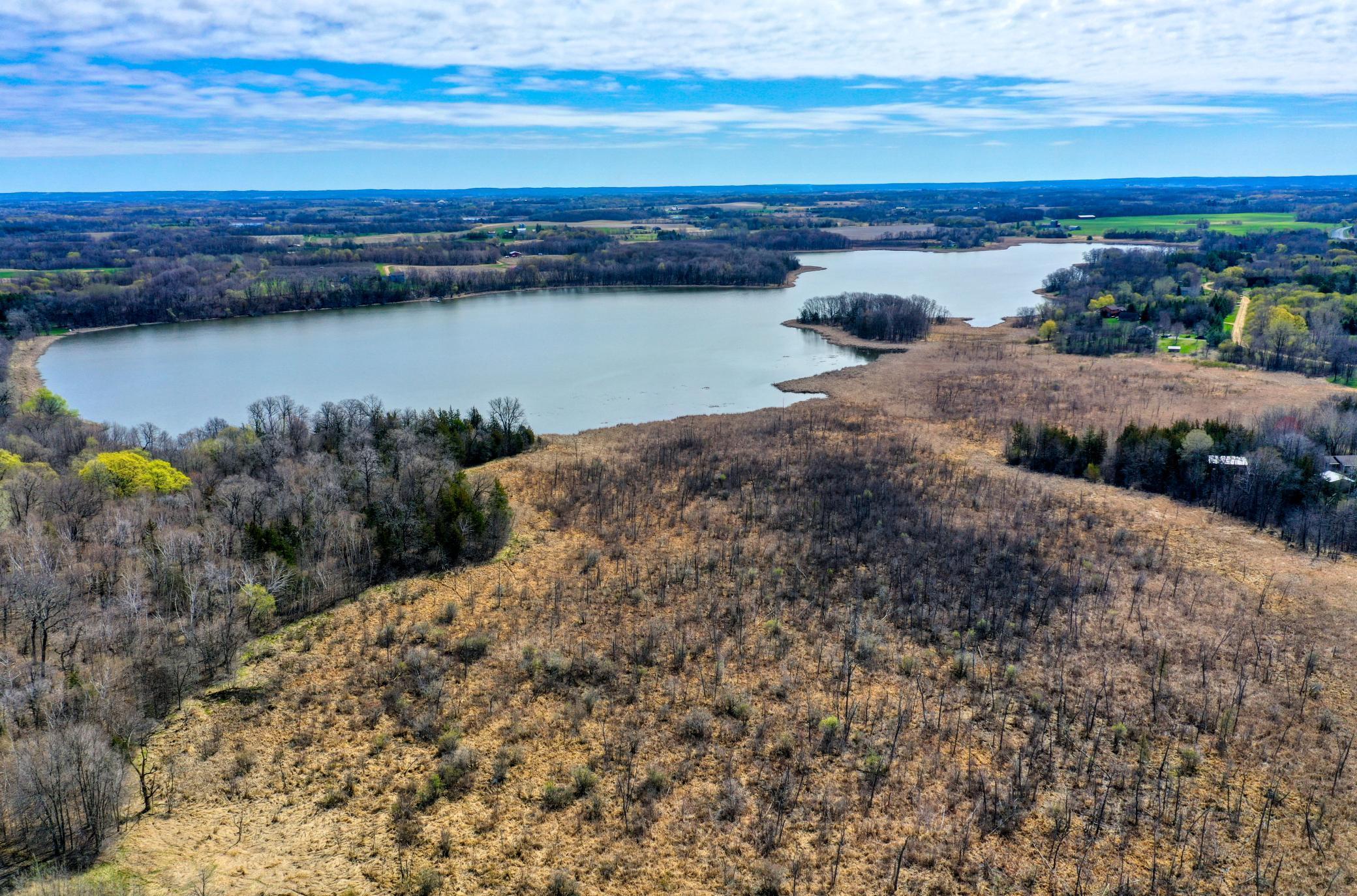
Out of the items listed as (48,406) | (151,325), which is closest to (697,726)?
→ (48,406)

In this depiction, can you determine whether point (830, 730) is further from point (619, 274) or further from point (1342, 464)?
point (619, 274)

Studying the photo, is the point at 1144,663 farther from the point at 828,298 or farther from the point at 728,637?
the point at 828,298

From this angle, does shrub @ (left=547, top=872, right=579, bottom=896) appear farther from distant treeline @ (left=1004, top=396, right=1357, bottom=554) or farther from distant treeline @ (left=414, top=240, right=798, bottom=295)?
distant treeline @ (left=414, top=240, right=798, bottom=295)

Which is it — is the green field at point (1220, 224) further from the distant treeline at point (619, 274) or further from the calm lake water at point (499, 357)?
the distant treeline at point (619, 274)

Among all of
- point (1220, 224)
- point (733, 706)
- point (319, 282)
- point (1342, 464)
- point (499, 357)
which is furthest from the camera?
point (1220, 224)

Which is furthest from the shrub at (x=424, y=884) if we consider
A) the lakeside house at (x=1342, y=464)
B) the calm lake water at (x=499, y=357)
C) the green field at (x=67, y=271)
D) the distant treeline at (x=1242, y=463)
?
the green field at (x=67, y=271)
